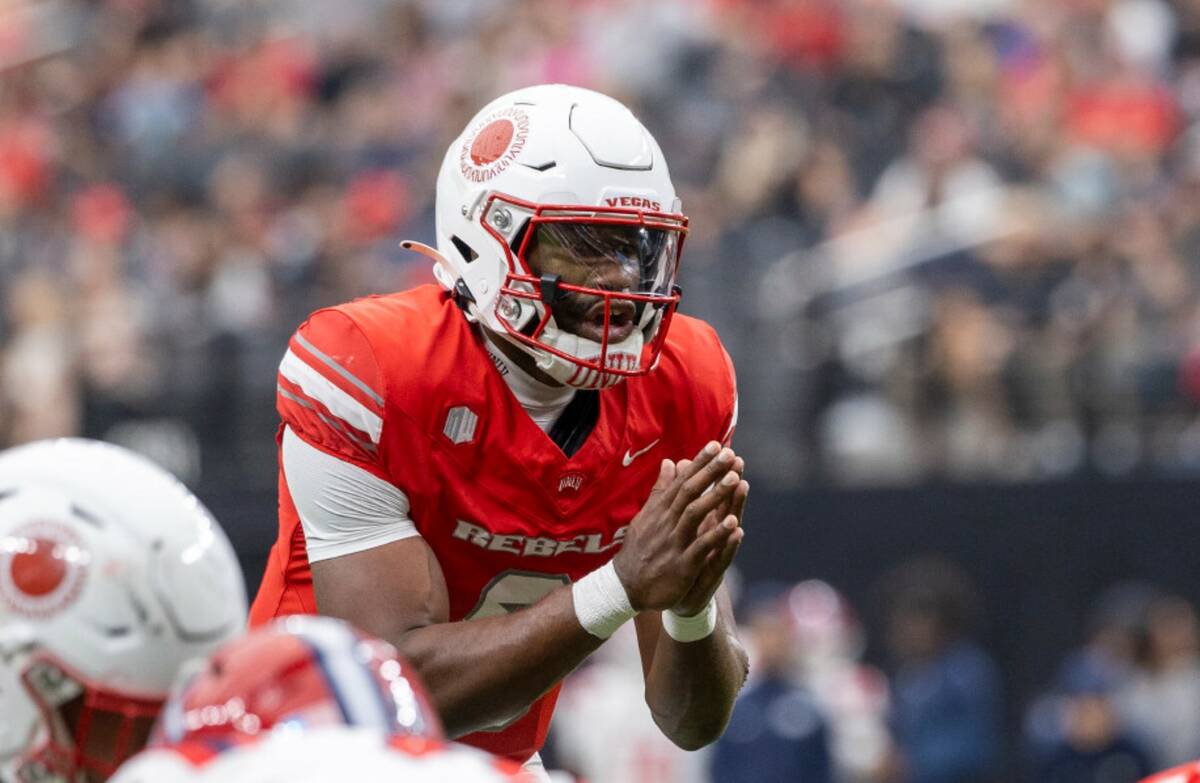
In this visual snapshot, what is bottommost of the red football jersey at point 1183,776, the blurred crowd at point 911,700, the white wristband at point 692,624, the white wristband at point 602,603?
the blurred crowd at point 911,700

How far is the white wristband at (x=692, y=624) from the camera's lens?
11.7ft

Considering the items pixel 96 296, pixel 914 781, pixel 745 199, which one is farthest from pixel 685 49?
pixel 914 781

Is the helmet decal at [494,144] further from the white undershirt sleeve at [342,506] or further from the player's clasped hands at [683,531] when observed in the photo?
the player's clasped hands at [683,531]

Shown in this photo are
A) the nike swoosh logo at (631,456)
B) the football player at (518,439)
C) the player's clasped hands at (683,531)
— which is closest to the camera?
the player's clasped hands at (683,531)

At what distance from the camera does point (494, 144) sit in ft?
12.0

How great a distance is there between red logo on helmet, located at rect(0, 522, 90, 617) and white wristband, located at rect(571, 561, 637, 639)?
102cm

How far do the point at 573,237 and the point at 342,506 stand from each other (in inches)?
23.7

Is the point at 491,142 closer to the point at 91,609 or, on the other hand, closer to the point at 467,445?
the point at 467,445

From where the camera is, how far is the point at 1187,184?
29.6 feet

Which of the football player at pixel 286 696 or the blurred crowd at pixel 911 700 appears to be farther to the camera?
the blurred crowd at pixel 911 700

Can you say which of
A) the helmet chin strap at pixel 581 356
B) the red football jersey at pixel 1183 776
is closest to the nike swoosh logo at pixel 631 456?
the helmet chin strap at pixel 581 356

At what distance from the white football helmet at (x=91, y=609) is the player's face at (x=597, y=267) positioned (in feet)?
3.66

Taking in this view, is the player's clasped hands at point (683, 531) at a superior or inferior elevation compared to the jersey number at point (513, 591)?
superior

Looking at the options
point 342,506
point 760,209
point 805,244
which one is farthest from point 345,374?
point 760,209
